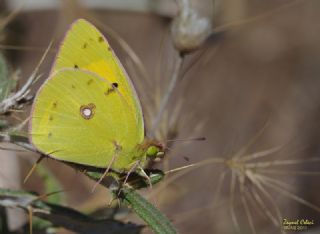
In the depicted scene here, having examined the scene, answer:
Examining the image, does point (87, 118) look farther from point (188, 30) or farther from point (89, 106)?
point (188, 30)

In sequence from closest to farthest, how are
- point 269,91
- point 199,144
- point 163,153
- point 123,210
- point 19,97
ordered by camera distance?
point 19,97 < point 163,153 < point 123,210 < point 199,144 < point 269,91

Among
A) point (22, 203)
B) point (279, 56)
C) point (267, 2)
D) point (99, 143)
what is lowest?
point (22, 203)

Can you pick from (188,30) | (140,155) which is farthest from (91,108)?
(188,30)

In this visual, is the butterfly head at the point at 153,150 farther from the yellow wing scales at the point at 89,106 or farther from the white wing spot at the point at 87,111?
the white wing spot at the point at 87,111

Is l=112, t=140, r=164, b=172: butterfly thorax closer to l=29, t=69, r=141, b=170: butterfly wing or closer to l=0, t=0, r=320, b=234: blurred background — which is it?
l=29, t=69, r=141, b=170: butterfly wing

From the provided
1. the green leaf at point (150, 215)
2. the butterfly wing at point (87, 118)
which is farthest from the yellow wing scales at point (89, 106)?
the green leaf at point (150, 215)

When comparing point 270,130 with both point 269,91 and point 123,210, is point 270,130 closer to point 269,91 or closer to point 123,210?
point 269,91

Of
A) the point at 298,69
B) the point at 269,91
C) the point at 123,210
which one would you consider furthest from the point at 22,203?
the point at 298,69

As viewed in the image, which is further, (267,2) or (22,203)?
(267,2)
